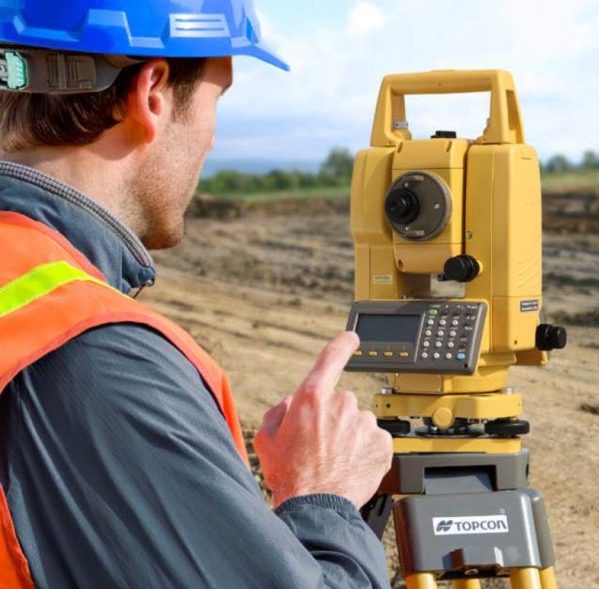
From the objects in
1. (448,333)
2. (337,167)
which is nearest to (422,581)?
(448,333)

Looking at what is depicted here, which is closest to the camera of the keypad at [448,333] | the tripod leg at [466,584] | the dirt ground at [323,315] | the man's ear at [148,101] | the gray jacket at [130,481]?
the gray jacket at [130,481]

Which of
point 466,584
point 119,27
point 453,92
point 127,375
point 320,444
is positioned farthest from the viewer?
point 466,584

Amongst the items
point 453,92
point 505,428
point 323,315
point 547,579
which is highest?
point 453,92

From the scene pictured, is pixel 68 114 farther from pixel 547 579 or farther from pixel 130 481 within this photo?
pixel 547 579

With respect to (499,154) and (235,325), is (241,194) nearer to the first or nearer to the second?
(235,325)

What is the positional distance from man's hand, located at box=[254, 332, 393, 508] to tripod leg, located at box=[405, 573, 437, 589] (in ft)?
5.43

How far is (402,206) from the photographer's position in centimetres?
316

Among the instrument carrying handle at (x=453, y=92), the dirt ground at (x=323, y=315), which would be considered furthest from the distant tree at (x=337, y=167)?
the instrument carrying handle at (x=453, y=92)

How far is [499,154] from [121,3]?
1.79m

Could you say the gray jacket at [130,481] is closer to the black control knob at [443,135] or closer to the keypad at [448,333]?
the keypad at [448,333]

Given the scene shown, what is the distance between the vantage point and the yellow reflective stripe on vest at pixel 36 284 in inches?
48.8

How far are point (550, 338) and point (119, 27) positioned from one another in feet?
6.80

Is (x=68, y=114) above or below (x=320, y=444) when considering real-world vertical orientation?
above

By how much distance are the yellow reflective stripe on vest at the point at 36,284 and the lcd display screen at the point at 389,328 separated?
6.40ft
